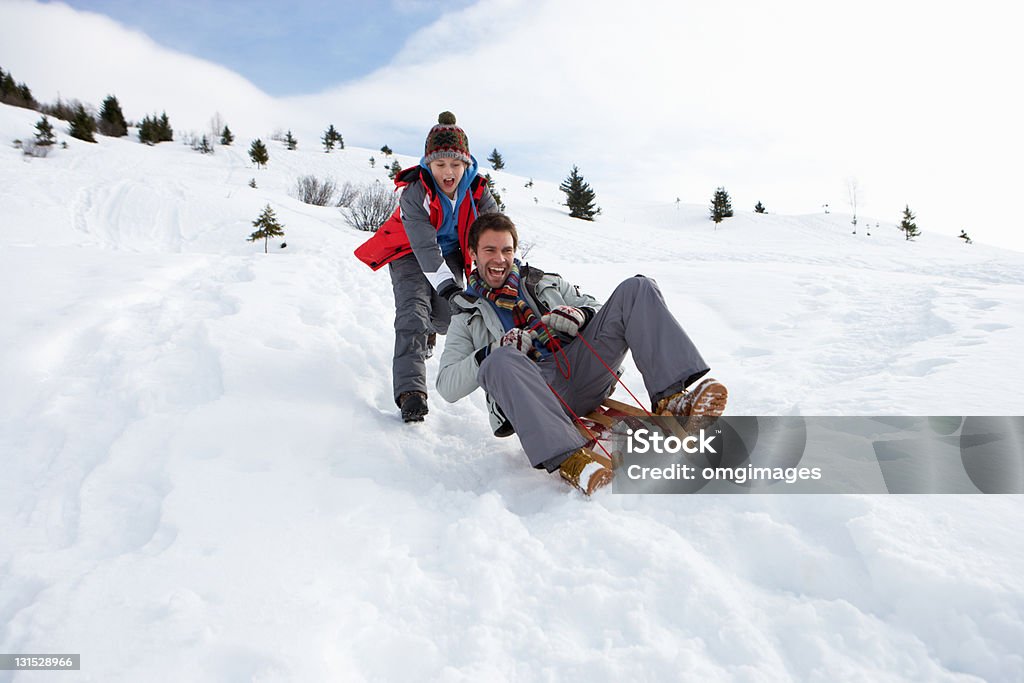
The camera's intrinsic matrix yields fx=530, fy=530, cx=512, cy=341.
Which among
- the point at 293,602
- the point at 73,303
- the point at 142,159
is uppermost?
the point at 142,159

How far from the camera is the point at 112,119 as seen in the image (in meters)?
28.2

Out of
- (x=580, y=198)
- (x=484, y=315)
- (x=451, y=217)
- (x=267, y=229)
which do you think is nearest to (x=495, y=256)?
(x=484, y=315)

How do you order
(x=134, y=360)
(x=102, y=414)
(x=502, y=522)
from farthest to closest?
(x=134, y=360), (x=102, y=414), (x=502, y=522)

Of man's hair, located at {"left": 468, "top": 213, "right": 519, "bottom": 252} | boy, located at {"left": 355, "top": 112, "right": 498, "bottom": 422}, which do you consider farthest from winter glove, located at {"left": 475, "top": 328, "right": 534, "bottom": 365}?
boy, located at {"left": 355, "top": 112, "right": 498, "bottom": 422}

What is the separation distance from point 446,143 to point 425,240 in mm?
509

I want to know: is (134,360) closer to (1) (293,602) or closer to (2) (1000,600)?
(1) (293,602)

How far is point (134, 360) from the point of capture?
98.7 inches

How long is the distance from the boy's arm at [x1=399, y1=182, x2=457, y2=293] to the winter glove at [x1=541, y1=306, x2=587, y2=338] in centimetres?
70

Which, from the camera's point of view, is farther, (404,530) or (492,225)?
(492,225)

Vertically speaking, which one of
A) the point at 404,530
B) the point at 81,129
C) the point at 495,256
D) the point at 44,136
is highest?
the point at 81,129

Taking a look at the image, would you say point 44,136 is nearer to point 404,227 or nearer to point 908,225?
point 404,227

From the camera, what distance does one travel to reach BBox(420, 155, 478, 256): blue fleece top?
9.19 feet

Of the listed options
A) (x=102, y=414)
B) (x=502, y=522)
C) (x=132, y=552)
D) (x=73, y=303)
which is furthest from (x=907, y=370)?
(x=73, y=303)

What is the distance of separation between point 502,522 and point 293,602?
63cm
